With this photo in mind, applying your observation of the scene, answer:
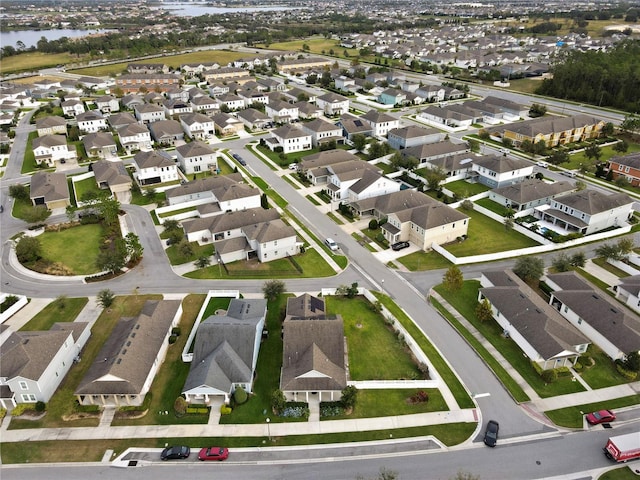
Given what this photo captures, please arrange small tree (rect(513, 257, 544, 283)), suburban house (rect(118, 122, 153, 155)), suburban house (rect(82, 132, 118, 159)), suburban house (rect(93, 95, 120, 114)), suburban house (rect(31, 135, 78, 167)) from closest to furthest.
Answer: small tree (rect(513, 257, 544, 283))
suburban house (rect(31, 135, 78, 167))
suburban house (rect(82, 132, 118, 159))
suburban house (rect(118, 122, 153, 155))
suburban house (rect(93, 95, 120, 114))

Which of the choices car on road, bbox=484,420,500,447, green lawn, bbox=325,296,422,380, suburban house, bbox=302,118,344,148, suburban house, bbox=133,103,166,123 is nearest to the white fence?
green lawn, bbox=325,296,422,380

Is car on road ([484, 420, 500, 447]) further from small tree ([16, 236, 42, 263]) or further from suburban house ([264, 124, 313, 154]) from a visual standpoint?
suburban house ([264, 124, 313, 154])

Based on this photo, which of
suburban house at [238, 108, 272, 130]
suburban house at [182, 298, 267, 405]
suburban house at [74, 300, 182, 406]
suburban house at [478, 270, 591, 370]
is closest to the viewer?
suburban house at [74, 300, 182, 406]

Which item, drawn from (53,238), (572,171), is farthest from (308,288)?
(572,171)

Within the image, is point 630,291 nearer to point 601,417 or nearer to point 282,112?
point 601,417

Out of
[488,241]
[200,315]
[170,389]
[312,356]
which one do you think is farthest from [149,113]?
[312,356]

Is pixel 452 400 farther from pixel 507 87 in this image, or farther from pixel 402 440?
pixel 507 87
